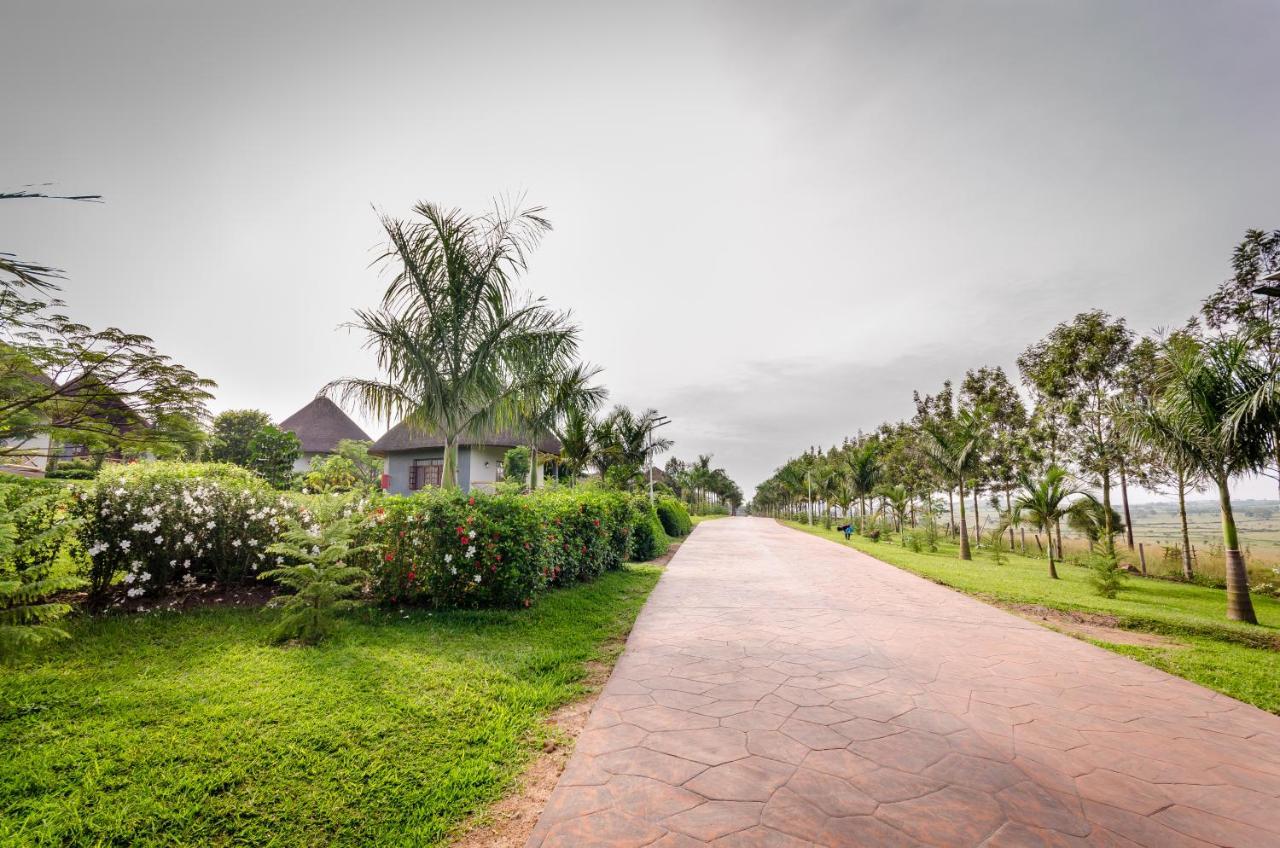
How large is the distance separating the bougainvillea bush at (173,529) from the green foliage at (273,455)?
11.7 metres

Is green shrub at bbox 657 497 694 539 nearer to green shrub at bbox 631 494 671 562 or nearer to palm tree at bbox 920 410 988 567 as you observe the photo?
green shrub at bbox 631 494 671 562

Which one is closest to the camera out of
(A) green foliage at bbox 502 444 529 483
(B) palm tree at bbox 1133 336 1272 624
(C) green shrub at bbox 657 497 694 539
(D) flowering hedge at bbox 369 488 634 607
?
(D) flowering hedge at bbox 369 488 634 607

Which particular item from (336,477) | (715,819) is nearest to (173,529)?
(715,819)

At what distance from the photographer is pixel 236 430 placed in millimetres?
22922

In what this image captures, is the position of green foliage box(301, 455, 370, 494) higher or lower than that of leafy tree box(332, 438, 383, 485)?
lower

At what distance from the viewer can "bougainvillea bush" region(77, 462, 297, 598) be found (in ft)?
16.8

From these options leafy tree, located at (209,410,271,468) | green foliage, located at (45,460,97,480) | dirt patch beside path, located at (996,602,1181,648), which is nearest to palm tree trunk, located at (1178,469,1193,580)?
dirt patch beside path, located at (996,602,1181,648)

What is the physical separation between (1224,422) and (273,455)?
23.2 meters

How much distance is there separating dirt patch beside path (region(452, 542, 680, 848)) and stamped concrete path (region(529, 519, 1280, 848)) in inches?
3.9

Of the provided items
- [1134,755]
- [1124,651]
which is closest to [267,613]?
[1134,755]

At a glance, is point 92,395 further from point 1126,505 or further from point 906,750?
point 1126,505

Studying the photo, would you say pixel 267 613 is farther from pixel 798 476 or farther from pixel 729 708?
pixel 798 476

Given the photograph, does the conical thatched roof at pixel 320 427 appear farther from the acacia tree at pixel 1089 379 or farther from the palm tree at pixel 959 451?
the acacia tree at pixel 1089 379

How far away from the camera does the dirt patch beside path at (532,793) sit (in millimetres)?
2137
